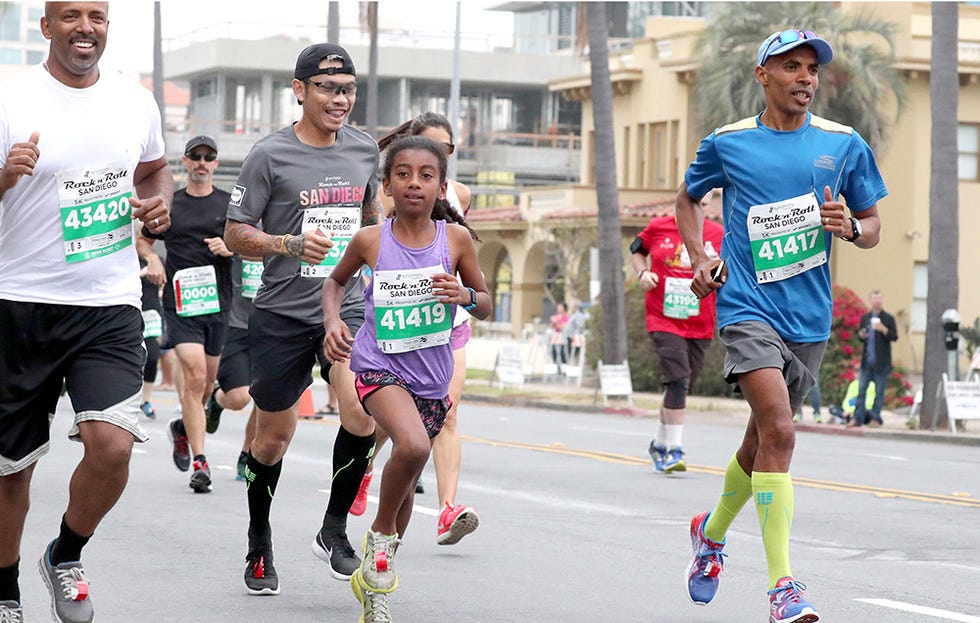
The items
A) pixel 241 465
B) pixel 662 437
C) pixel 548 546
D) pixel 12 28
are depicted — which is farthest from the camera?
pixel 12 28

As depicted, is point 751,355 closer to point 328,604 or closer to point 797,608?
point 797,608

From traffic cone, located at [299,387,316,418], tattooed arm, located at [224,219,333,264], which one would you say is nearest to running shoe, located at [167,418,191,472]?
tattooed arm, located at [224,219,333,264]

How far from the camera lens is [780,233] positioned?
7.08 meters

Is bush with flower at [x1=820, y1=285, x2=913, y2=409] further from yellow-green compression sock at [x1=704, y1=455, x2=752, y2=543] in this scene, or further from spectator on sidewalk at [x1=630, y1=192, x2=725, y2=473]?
yellow-green compression sock at [x1=704, y1=455, x2=752, y2=543]

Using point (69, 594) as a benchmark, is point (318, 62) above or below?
above

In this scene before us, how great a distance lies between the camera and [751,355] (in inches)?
275

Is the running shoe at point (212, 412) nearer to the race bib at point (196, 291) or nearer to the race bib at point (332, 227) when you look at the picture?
the race bib at point (196, 291)

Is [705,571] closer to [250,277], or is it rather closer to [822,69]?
[250,277]

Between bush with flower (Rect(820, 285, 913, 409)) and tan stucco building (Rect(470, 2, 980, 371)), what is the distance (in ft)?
33.9

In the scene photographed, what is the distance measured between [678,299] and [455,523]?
524 cm

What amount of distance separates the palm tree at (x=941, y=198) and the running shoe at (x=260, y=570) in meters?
16.3

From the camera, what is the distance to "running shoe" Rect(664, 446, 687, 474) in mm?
13859

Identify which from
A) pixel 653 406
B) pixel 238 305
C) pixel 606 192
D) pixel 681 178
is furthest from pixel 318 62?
pixel 681 178

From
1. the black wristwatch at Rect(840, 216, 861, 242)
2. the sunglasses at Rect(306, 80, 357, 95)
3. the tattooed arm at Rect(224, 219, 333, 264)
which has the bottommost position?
the tattooed arm at Rect(224, 219, 333, 264)
